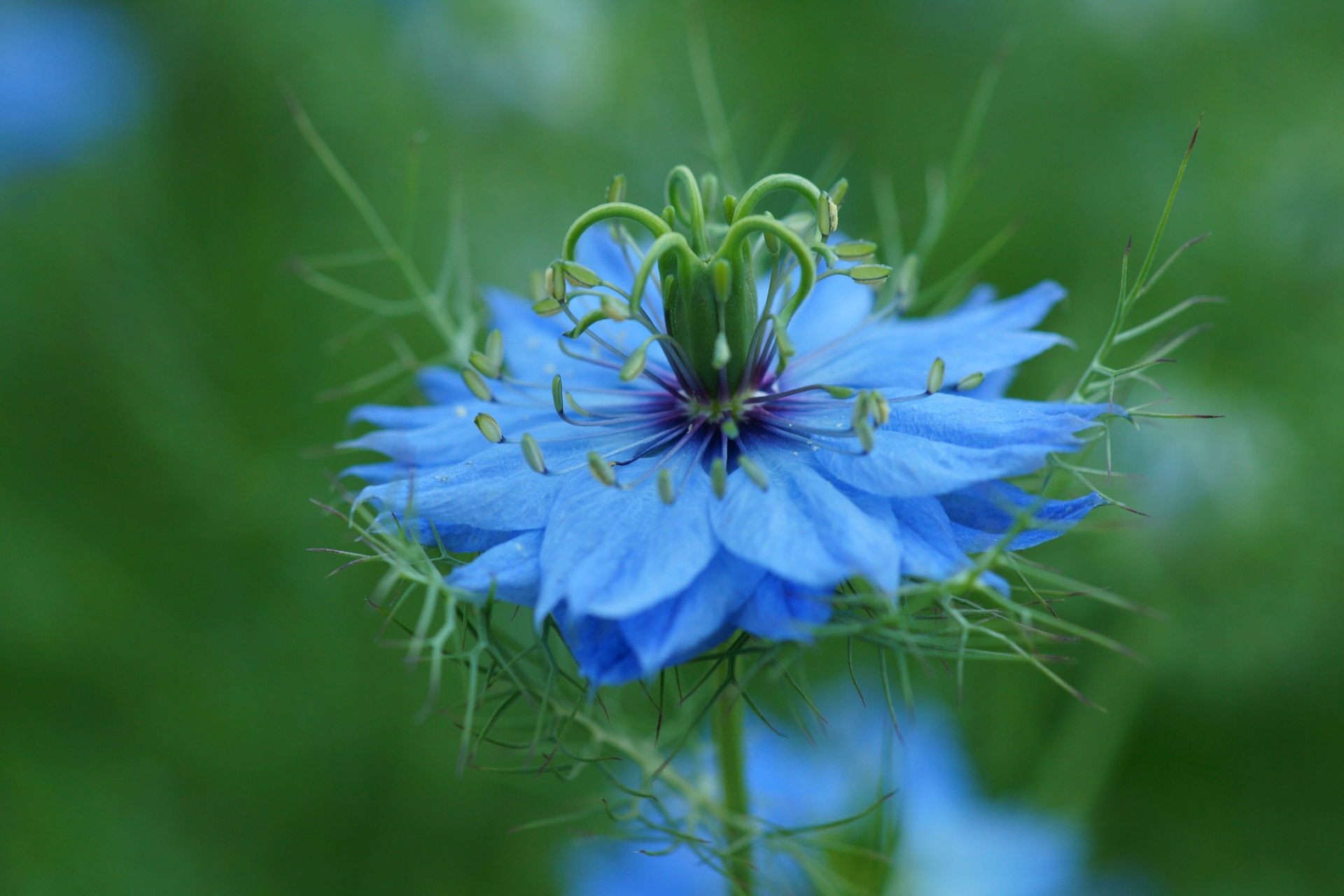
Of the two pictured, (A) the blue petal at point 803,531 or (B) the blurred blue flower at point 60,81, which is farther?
(B) the blurred blue flower at point 60,81

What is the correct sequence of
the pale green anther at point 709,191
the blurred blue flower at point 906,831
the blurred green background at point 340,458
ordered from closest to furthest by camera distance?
the pale green anther at point 709,191
the blurred blue flower at point 906,831
the blurred green background at point 340,458

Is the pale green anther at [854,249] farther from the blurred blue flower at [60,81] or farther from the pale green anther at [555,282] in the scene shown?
the blurred blue flower at [60,81]

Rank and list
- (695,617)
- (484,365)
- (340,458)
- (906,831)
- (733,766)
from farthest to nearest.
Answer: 1. (340,458)
2. (906,831)
3. (733,766)
4. (484,365)
5. (695,617)

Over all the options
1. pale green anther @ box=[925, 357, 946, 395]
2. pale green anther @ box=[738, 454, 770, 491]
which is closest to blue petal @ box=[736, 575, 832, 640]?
pale green anther @ box=[738, 454, 770, 491]

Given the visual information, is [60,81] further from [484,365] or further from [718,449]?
[718,449]

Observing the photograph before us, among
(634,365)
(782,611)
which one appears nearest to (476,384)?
(634,365)

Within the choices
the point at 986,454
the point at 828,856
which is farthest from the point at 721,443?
the point at 828,856

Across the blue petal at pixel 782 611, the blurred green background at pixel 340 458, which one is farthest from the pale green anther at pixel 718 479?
the blurred green background at pixel 340 458
